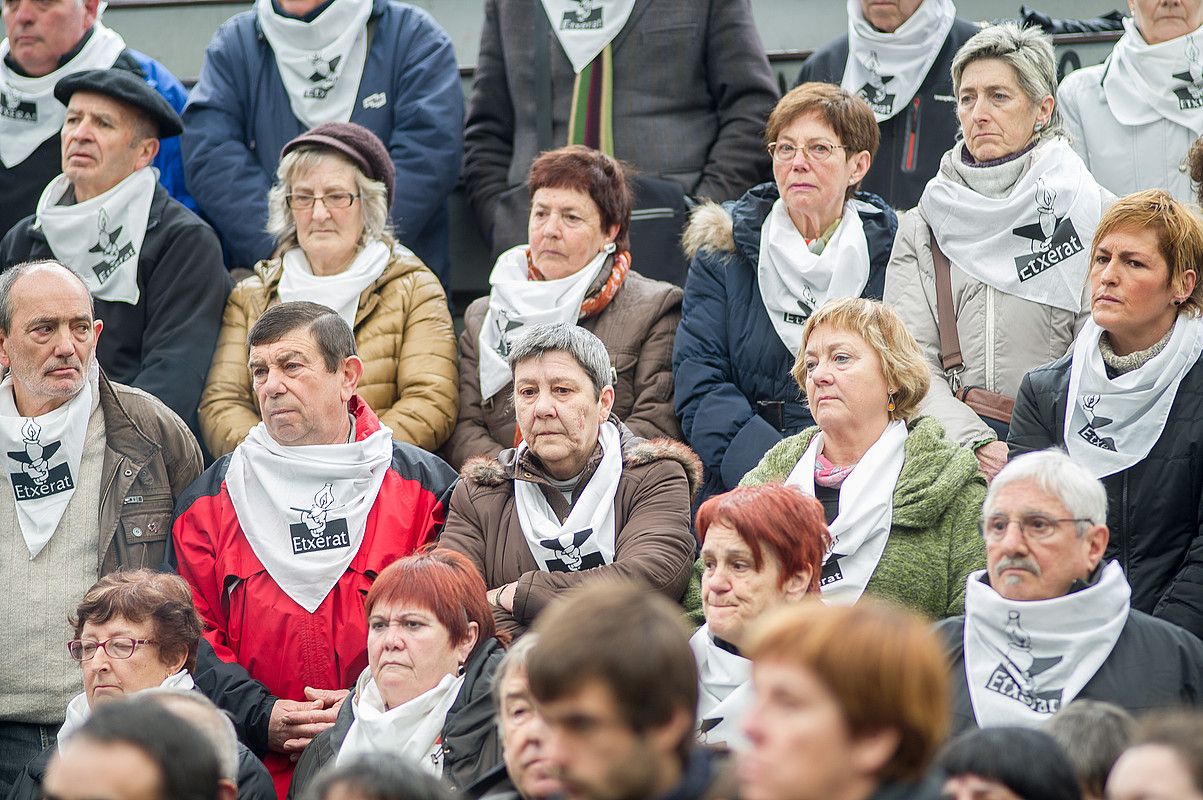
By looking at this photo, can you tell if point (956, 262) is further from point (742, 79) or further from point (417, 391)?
point (417, 391)

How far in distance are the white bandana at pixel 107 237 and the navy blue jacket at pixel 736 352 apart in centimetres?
205

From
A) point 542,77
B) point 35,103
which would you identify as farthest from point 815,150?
point 35,103

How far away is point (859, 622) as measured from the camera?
8.14ft

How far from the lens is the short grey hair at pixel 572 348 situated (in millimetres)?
5039

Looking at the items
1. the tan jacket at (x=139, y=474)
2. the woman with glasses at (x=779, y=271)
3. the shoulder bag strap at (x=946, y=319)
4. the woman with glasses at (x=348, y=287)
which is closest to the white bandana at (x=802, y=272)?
the woman with glasses at (x=779, y=271)

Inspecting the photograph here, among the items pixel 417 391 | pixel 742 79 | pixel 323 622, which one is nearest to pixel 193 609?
pixel 323 622

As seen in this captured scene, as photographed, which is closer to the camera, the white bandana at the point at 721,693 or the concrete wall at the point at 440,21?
the white bandana at the point at 721,693

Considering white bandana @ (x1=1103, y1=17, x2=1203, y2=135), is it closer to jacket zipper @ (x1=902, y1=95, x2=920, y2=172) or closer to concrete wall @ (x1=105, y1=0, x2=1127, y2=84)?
jacket zipper @ (x1=902, y1=95, x2=920, y2=172)

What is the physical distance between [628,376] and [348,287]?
107 cm

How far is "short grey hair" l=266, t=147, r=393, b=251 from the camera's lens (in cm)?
613

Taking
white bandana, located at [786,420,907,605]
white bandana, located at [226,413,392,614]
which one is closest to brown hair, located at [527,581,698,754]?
white bandana, located at [786,420,907,605]

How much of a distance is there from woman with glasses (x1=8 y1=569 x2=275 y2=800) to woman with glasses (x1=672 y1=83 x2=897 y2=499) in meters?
1.77

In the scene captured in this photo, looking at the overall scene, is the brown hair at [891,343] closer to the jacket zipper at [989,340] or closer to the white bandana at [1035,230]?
the jacket zipper at [989,340]

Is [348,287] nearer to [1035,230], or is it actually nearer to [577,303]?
[577,303]
